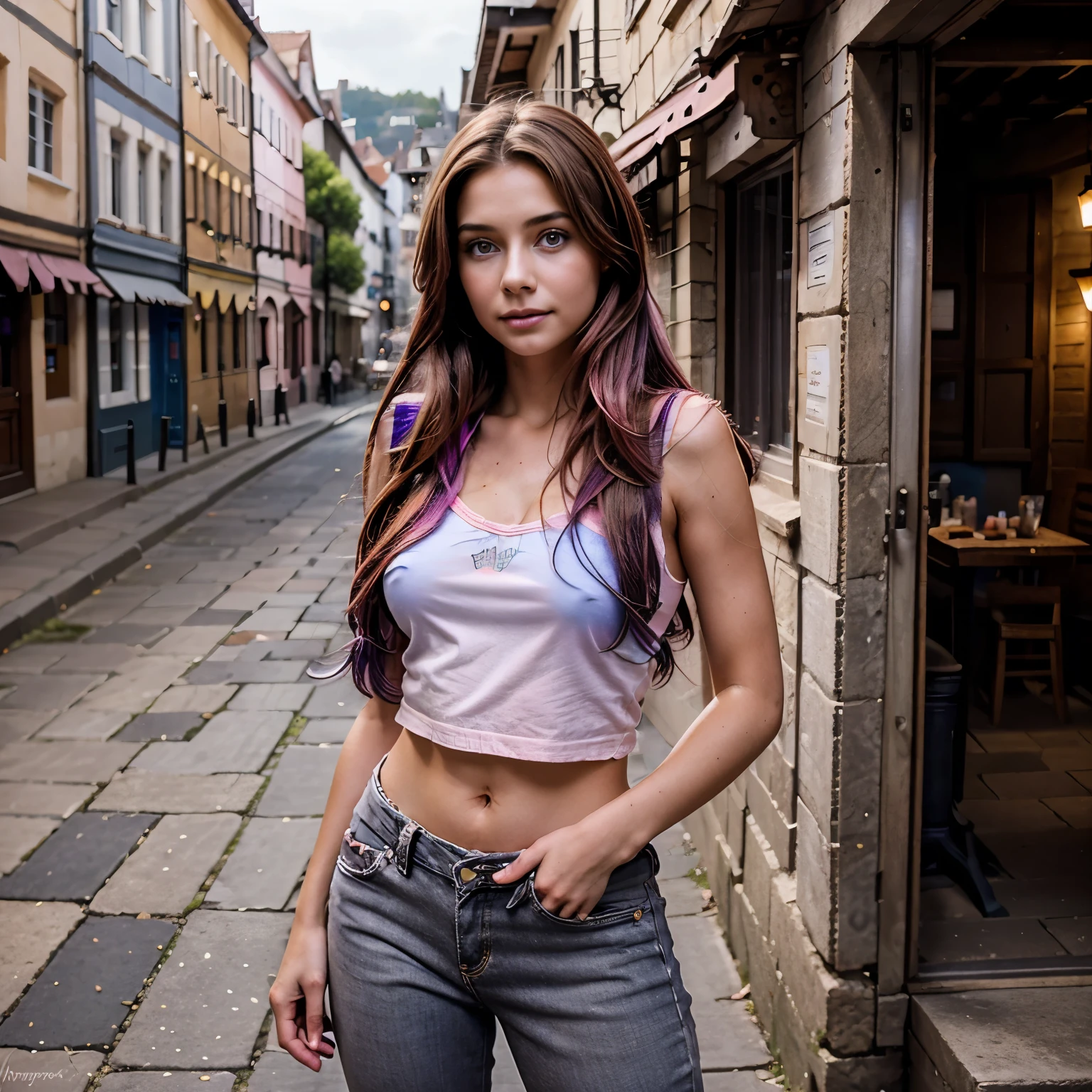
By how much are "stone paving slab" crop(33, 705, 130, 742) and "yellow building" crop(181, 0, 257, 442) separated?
604 inches

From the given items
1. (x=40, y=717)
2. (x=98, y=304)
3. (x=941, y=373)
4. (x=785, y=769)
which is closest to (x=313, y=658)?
(x=40, y=717)

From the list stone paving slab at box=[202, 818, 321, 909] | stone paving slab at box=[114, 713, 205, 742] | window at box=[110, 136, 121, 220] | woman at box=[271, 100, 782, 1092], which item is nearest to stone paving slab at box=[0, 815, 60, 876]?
stone paving slab at box=[202, 818, 321, 909]

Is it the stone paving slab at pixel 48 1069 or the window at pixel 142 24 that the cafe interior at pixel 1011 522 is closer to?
the stone paving slab at pixel 48 1069

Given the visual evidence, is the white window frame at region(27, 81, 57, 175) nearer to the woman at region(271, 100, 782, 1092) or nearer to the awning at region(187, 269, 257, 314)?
the awning at region(187, 269, 257, 314)

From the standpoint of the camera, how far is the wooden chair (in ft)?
20.4

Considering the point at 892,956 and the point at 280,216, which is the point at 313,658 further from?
the point at 280,216

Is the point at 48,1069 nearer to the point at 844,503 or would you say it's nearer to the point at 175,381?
the point at 844,503

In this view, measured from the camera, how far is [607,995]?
1509mm

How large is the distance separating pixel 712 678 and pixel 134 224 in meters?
18.9

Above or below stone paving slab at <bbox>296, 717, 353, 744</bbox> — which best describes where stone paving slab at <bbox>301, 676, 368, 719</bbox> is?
above

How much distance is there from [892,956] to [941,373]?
5.05 m

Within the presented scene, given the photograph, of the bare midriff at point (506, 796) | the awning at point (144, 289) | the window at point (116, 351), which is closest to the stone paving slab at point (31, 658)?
the bare midriff at point (506, 796)

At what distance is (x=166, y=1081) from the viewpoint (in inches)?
132

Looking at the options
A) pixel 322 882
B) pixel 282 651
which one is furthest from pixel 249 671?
pixel 322 882
